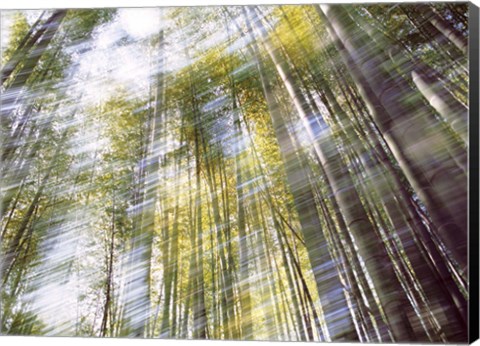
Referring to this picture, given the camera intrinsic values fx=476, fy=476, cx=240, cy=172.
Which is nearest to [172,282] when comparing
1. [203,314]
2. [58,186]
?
[203,314]

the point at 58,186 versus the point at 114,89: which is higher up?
the point at 114,89

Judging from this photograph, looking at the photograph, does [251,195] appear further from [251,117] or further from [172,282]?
[172,282]

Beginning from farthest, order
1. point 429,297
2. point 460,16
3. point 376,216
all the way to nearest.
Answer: point 376,216, point 460,16, point 429,297

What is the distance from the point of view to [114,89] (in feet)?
11.0

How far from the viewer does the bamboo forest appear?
266 cm

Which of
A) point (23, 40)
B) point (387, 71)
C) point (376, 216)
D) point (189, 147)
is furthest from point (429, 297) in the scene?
point (23, 40)

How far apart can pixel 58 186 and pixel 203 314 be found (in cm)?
130

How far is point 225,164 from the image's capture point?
3.42 meters

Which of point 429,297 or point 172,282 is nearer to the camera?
point 429,297

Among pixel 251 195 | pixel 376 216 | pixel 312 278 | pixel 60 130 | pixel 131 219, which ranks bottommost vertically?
pixel 312 278

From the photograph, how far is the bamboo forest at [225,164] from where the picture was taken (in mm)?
2658

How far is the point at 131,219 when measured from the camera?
3.30 meters

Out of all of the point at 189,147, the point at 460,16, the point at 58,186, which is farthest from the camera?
the point at 189,147

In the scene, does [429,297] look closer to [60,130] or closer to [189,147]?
[189,147]
